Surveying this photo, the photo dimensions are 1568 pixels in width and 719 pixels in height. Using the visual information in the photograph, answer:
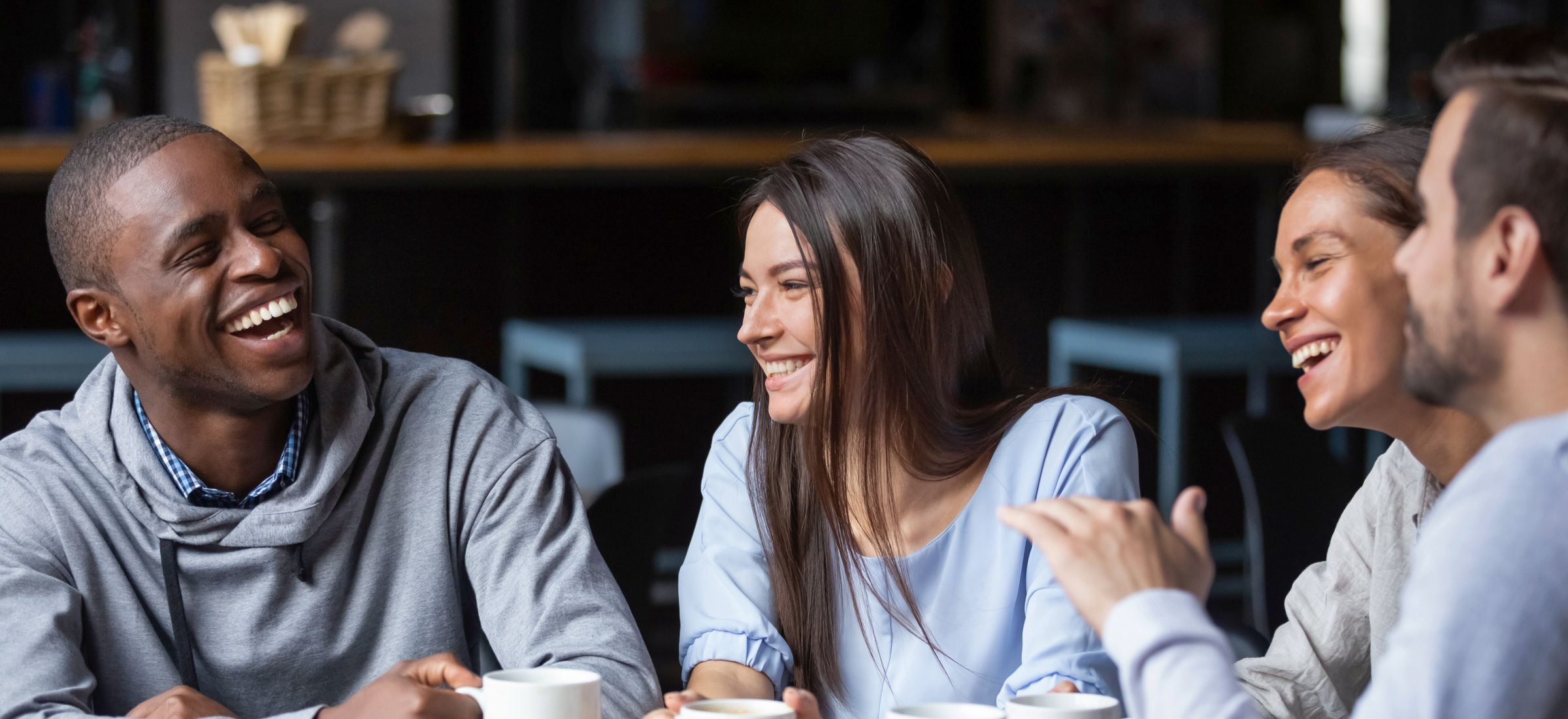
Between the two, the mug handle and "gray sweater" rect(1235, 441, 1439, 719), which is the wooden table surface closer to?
"gray sweater" rect(1235, 441, 1439, 719)

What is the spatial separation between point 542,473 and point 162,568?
34 cm

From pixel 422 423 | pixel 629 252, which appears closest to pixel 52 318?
pixel 629 252

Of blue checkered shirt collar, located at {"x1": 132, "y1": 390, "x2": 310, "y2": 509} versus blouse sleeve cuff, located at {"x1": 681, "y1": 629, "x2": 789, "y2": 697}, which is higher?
blue checkered shirt collar, located at {"x1": 132, "y1": 390, "x2": 310, "y2": 509}

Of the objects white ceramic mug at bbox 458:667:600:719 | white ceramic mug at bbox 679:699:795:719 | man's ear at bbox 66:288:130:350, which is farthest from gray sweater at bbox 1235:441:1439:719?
man's ear at bbox 66:288:130:350

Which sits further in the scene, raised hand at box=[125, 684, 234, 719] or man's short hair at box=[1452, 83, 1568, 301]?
raised hand at box=[125, 684, 234, 719]

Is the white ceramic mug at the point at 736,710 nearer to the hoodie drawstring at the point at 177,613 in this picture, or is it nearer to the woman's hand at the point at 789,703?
the woman's hand at the point at 789,703

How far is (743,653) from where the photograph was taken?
150cm

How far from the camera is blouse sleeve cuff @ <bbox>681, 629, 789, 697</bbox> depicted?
1.50 meters

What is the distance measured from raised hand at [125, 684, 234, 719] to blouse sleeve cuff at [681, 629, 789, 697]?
0.43 meters

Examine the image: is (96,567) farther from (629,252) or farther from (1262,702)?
(629,252)

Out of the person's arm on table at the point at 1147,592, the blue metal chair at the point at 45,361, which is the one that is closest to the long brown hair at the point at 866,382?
the person's arm on table at the point at 1147,592

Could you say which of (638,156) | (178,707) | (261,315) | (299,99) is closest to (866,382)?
(261,315)

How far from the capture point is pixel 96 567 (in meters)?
1.42

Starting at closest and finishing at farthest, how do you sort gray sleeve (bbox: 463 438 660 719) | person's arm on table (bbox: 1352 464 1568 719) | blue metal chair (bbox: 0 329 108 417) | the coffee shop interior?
1. person's arm on table (bbox: 1352 464 1568 719)
2. gray sleeve (bbox: 463 438 660 719)
3. blue metal chair (bbox: 0 329 108 417)
4. the coffee shop interior
